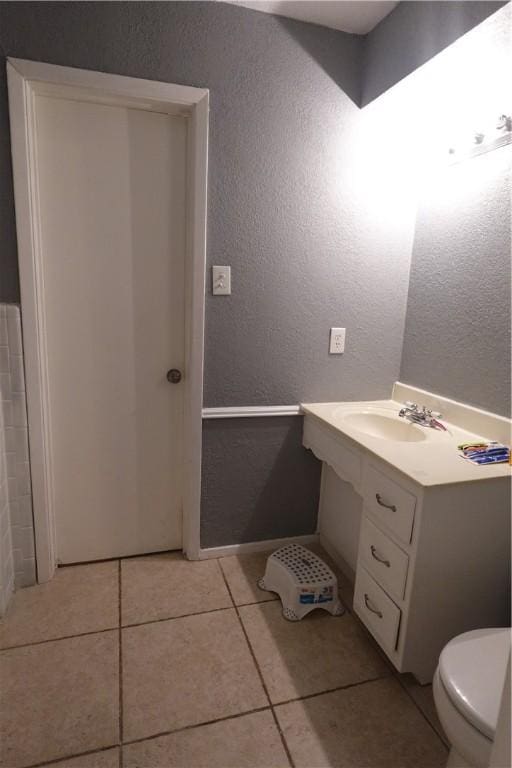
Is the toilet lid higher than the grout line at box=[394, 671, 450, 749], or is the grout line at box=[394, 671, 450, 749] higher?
the toilet lid

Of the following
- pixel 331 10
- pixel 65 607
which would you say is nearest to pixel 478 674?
pixel 65 607

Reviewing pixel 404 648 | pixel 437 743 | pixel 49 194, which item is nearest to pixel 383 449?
pixel 404 648

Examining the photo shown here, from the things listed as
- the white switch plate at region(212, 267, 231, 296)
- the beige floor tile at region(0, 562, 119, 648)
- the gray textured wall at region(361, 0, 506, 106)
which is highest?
the gray textured wall at region(361, 0, 506, 106)

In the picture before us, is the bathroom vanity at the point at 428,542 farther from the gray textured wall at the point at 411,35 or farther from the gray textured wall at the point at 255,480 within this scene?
the gray textured wall at the point at 411,35

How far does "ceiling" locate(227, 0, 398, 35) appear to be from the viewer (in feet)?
5.13

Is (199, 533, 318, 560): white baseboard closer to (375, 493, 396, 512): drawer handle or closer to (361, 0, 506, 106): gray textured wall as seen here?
(375, 493, 396, 512): drawer handle

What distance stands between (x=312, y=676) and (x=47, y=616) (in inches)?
41.1

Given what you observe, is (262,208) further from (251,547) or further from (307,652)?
(307,652)

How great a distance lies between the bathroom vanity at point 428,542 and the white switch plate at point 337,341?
518 mm

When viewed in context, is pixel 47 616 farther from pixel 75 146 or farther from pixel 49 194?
pixel 75 146

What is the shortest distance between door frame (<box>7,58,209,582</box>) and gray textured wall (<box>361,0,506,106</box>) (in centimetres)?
71

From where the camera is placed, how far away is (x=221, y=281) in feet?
5.74

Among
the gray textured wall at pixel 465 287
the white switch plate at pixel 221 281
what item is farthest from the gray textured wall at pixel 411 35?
the white switch plate at pixel 221 281

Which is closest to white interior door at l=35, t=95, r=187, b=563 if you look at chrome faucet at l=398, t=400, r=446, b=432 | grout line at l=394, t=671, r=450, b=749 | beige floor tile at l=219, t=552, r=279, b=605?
beige floor tile at l=219, t=552, r=279, b=605
